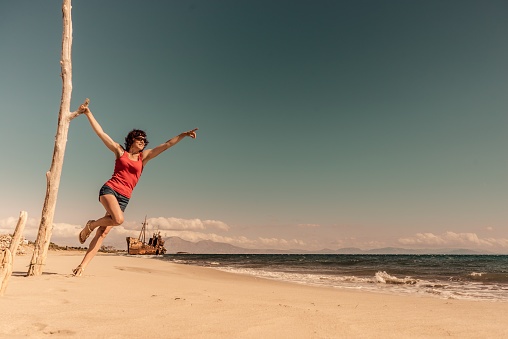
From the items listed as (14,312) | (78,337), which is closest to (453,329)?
(78,337)

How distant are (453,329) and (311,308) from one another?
1.35m

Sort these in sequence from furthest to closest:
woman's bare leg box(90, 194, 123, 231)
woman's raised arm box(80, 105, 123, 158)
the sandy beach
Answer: woman's raised arm box(80, 105, 123, 158), woman's bare leg box(90, 194, 123, 231), the sandy beach

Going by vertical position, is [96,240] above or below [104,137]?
below

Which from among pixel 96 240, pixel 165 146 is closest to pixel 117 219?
pixel 96 240

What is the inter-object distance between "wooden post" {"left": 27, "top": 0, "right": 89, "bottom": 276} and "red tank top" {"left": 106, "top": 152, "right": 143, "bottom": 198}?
46.7 inches

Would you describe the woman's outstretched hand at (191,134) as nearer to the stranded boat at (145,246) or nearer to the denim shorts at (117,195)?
the denim shorts at (117,195)

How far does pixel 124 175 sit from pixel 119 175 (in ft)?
0.24

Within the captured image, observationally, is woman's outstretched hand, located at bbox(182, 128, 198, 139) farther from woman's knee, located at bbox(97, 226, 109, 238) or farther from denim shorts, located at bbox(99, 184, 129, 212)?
woman's knee, located at bbox(97, 226, 109, 238)

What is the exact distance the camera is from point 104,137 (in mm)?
4617

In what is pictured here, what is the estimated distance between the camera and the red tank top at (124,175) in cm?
442

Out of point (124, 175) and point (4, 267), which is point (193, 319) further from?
point (124, 175)

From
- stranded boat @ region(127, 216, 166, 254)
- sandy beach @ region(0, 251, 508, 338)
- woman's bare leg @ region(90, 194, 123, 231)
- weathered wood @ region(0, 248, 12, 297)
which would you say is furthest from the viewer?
stranded boat @ region(127, 216, 166, 254)

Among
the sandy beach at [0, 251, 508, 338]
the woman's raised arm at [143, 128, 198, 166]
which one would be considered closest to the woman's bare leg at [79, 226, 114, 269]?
the sandy beach at [0, 251, 508, 338]

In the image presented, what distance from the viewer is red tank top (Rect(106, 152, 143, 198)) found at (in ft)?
14.5
